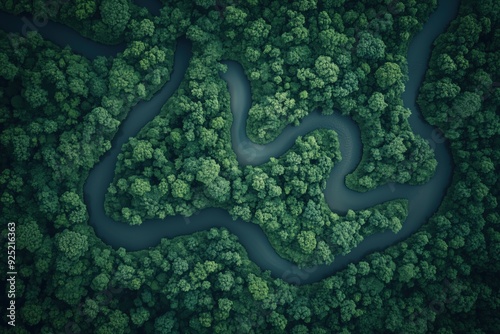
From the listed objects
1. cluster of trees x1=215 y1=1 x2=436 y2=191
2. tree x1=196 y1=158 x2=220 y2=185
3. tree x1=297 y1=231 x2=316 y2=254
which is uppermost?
cluster of trees x1=215 y1=1 x2=436 y2=191

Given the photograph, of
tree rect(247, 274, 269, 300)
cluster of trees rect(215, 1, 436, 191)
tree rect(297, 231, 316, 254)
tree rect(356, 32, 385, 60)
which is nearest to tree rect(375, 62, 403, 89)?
cluster of trees rect(215, 1, 436, 191)

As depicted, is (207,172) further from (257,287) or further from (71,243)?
(71,243)

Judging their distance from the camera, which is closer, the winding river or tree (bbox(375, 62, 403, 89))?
tree (bbox(375, 62, 403, 89))

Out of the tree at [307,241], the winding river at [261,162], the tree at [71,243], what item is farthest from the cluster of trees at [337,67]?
the tree at [71,243]

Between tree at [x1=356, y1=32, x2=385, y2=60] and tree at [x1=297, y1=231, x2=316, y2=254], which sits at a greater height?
tree at [x1=356, y1=32, x2=385, y2=60]

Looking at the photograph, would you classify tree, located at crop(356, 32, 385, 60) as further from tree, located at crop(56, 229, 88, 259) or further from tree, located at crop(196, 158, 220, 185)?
tree, located at crop(56, 229, 88, 259)

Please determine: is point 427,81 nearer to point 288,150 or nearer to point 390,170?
point 390,170
